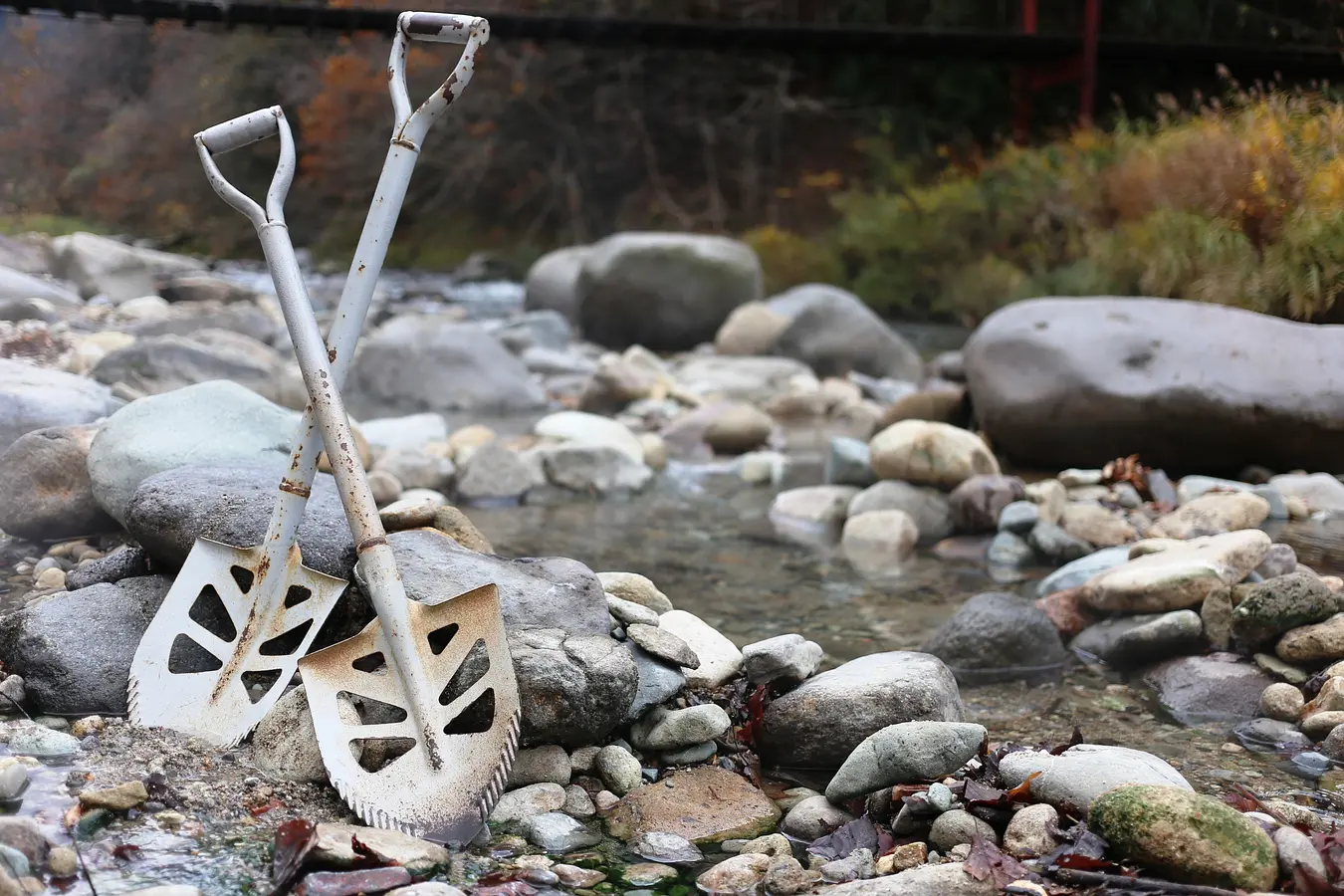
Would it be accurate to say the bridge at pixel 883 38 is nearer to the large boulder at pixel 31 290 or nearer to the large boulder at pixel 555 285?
the large boulder at pixel 555 285

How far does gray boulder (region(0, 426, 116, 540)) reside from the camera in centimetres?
368

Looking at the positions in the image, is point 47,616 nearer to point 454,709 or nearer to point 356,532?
point 356,532

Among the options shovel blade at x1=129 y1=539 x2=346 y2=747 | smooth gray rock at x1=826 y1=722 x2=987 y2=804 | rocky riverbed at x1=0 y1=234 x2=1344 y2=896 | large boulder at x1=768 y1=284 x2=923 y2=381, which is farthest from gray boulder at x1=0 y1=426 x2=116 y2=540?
large boulder at x1=768 y1=284 x2=923 y2=381

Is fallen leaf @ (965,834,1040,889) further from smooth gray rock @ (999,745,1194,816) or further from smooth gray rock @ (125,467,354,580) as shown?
smooth gray rock @ (125,467,354,580)

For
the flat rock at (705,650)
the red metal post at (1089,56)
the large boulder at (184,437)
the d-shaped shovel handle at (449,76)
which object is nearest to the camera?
the d-shaped shovel handle at (449,76)

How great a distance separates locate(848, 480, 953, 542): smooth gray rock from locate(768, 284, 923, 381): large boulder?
4.43 metres

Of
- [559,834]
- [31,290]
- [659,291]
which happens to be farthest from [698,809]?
[659,291]

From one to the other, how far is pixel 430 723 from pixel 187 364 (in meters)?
4.99

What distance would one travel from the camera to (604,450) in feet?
21.3

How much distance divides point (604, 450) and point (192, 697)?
393cm

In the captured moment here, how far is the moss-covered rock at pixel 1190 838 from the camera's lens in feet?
7.06

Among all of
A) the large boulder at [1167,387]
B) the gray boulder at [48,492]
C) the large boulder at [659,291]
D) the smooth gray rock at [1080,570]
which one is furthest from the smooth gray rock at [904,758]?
the large boulder at [659,291]

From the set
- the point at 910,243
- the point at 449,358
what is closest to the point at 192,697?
the point at 449,358

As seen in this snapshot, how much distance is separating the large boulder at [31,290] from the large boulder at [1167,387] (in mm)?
5788
